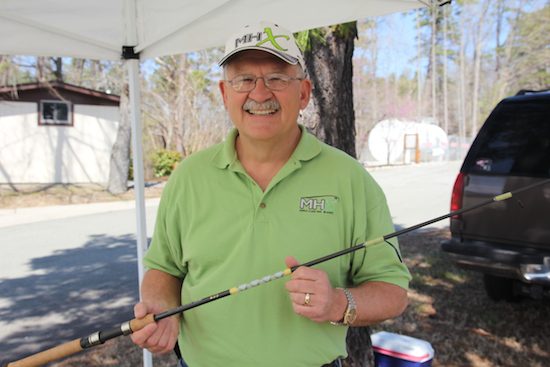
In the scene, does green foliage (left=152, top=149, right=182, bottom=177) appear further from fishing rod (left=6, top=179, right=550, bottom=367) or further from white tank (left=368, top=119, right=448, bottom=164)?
fishing rod (left=6, top=179, right=550, bottom=367)

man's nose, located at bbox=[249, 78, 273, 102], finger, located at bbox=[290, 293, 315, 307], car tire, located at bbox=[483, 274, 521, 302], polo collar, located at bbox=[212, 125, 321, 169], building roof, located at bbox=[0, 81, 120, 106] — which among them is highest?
building roof, located at bbox=[0, 81, 120, 106]

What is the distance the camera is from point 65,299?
19.7ft

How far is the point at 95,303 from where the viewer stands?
19.0 feet

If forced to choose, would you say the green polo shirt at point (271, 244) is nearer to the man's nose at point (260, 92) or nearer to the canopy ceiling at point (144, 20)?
the man's nose at point (260, 92)

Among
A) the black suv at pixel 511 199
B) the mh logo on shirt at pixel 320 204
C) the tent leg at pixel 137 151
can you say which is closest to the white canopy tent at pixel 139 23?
the tent leg at pixel 137 151

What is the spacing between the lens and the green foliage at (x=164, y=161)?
20672 millimetres

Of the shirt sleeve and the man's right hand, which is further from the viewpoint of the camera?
the shirt sleeve

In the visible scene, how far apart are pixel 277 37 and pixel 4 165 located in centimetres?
1931

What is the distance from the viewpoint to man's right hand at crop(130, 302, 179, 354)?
1.65 metres

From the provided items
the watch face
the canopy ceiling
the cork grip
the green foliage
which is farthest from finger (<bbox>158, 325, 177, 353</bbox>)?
the green foliage

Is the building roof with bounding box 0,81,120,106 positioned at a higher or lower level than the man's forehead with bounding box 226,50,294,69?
higher

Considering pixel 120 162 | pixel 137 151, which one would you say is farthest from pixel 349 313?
pixel 120 162

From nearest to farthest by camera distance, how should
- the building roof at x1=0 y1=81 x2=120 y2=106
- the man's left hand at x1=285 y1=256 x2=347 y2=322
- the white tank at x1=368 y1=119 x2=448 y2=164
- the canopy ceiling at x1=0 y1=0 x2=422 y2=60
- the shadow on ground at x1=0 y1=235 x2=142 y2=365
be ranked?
the man's left hand at x1=285 y1=256 x2=347 y2=322
the canopy ceiling at x1=0 y1=0 x2=422 y2=60
the shadow on ground at x1=0 y1=235 x2=142 y2=365
the building roof at x1=0 y1=81 x2=120 y2=106
the white tank at x1=368 y1=119 x2=448 y2=164

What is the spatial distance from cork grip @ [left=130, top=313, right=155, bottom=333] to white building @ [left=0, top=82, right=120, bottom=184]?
1787cm
